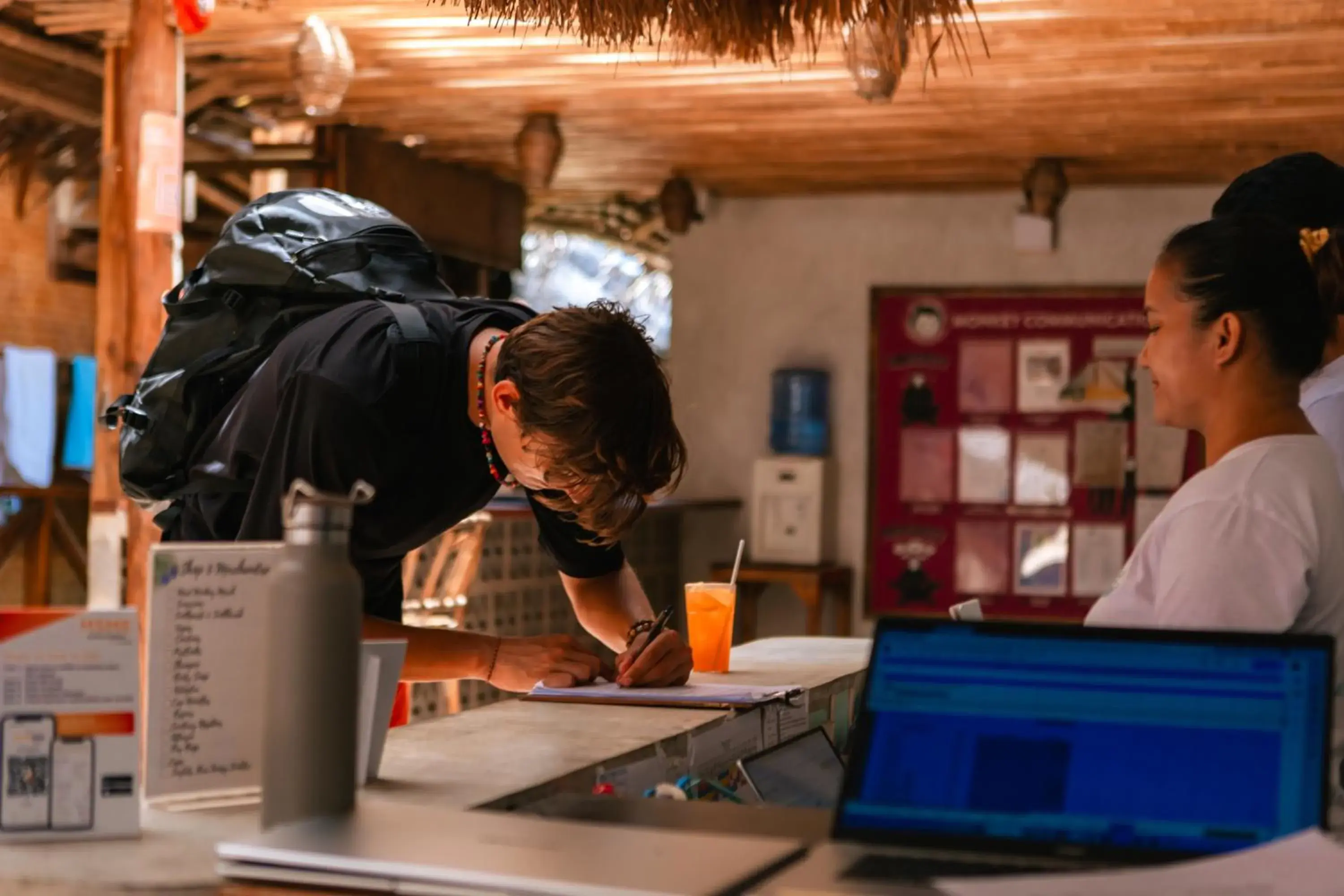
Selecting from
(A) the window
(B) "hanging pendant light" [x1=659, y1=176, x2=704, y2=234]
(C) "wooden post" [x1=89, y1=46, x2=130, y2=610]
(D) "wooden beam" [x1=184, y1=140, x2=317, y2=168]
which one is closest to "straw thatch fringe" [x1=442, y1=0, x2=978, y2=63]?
(C) "wooden post" [x1=89, y1=46, x2=130, y2=610]

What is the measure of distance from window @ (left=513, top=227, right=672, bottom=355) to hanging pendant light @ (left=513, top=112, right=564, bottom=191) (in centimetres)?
607

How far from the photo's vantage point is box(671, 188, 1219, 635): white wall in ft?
27.2

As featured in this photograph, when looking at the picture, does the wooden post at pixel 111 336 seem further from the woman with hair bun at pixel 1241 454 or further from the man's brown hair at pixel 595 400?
the woman with hair bun at pixel 1241 454

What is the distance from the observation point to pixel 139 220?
17.7 ft

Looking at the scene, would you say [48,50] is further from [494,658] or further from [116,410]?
[494,658]

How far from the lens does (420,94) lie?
6.47 m

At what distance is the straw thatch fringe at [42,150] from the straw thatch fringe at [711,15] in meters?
4.80

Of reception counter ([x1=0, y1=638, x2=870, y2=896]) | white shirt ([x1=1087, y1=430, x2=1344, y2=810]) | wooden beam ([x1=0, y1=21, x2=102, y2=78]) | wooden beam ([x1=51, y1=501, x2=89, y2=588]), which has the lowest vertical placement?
wooden beam ([x1=51, y1=501, x2=89, y2=588])

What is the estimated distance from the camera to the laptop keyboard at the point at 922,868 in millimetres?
1149

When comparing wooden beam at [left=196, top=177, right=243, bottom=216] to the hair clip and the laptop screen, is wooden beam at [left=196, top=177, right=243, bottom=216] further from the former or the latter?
the laptop screen

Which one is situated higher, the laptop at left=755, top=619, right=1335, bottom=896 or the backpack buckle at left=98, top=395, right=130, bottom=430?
the backpack buckle at left=98, top=395, right=130, bottom=430

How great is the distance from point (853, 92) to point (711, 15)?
3558 millimetres

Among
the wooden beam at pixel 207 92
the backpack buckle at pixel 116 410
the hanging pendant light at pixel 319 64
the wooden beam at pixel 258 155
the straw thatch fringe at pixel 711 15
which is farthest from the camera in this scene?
the wooden beam at pixel 258 155

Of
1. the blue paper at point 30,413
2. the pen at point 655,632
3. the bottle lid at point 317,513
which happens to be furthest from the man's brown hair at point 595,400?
the blue paper at point 30,413
